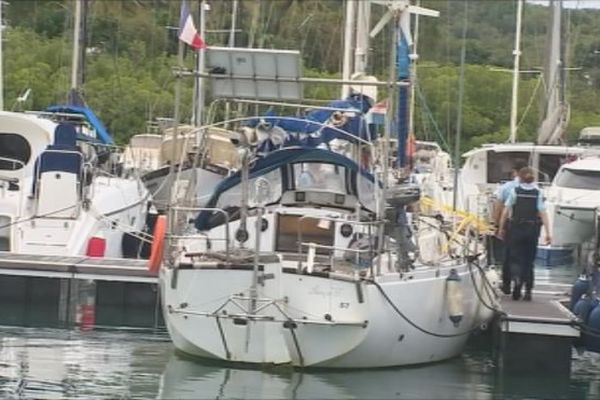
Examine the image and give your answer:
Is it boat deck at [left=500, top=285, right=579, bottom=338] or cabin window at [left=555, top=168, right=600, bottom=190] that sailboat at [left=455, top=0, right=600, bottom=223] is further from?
boat deck at [left=500, top=285, right=579, bottom=338]

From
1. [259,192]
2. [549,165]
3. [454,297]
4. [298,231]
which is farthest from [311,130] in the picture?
[549,165]

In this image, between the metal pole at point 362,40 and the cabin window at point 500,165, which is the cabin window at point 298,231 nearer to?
the metal pole at point 362,40

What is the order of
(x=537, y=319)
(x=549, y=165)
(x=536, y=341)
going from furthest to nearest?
(x=549, y=165) → (x=536, y=341) → (x=537, y=319)

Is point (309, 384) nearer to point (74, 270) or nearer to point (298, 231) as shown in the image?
point (298, 231)

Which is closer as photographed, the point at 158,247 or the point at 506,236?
the point at 506,236

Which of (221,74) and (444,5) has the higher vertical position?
(444,5)

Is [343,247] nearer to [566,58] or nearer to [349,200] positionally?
[349,200]

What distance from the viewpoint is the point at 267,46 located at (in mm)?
46750

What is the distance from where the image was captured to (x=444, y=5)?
65.5m

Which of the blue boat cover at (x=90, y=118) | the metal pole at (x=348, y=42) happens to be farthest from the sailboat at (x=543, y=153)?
the blue boat cover at (x=90, y=118)

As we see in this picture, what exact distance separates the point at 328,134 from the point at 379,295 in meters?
3.03

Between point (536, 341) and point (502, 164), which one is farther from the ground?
point (502, 164)

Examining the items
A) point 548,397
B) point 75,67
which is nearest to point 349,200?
point 548,397

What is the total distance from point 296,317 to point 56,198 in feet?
24.7
